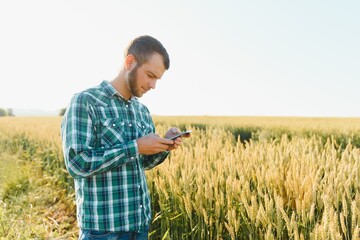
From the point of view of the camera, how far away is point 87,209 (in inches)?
72.2

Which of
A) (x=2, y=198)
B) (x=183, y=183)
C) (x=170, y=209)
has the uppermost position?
(x=183, y=183)

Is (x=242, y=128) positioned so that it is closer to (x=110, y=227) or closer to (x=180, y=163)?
(x=180, y=163)

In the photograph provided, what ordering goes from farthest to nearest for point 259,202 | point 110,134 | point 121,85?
point 259,202 → point 121,85 → point 110,134

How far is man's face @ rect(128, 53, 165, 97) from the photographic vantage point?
6.09ft

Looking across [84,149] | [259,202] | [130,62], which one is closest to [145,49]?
[130,62]

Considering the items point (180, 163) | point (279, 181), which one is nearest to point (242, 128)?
point (180, 163)

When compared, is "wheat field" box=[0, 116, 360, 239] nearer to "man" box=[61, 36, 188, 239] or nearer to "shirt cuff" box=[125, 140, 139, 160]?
"man" box=[61, 36, 188, 239]

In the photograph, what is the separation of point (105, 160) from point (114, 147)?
85 mm

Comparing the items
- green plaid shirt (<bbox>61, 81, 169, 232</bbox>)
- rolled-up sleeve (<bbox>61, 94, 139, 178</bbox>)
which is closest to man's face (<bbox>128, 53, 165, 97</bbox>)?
green plaid shirt (<bbox>61, 81, 169, 232</bbox>)

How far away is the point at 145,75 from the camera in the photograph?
186 centimetres

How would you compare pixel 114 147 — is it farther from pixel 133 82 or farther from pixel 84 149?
pixel 133 82

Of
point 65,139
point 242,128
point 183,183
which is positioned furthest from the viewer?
point 242,128

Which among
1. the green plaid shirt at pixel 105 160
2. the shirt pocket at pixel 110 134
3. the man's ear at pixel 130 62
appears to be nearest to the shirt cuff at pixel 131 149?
the green plaid shirt at pixel 105 160

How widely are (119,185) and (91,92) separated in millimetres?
487
